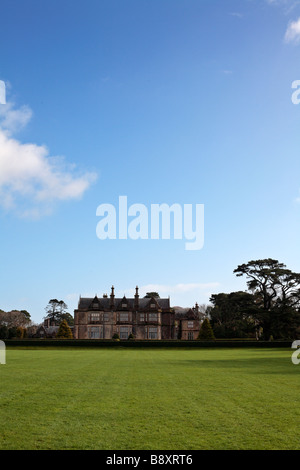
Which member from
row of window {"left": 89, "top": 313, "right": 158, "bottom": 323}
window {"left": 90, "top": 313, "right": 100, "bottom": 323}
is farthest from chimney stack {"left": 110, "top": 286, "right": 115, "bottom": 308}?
window {"left": 90, "top": 313, "right": 100, "bottom": 323}

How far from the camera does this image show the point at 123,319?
83875 millimetres

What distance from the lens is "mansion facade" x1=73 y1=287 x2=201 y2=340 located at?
272 feet

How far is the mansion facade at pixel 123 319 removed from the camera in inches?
3268

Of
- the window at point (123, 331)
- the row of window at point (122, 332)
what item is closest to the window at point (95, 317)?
the row of window at point (122, 332)

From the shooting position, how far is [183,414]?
406 inches

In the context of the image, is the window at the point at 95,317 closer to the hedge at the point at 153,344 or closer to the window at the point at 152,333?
the window at the point at 152,333

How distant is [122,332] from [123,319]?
2379 mm

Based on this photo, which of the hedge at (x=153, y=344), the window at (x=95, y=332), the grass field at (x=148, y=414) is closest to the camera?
the grass field at (x=148, y=414)

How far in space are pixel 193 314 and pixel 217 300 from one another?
1603 cm

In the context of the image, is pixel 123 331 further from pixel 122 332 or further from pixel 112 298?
pixel 112 298

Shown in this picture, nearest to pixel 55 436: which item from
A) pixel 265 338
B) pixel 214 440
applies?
pixel 214 440

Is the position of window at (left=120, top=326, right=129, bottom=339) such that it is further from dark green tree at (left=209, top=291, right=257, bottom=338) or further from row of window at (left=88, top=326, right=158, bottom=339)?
dark green tree at (left=209, top=291, right=257, bottom=338)

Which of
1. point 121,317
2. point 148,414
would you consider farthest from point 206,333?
point 148,414

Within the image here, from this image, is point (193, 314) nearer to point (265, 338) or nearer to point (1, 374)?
point (265, 338)
